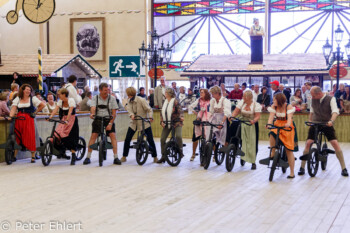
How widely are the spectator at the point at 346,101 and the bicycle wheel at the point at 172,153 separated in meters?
7.15

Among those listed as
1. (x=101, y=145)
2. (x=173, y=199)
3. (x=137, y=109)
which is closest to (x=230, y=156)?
(x=137, y=109)

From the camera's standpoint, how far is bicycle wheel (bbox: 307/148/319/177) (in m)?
9.71

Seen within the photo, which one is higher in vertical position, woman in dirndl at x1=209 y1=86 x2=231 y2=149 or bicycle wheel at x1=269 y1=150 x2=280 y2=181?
woman in dirndl at x1=209 y1=86 x2=231 y2=149

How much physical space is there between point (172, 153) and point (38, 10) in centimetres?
354

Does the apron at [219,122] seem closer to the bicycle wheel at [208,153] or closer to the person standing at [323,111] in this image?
the bicycle wheel at [208,153]

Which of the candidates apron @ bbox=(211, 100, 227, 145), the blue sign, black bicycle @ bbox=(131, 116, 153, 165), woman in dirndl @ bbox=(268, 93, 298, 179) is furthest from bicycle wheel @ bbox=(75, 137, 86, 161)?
woman in dirndl @ bbox=(268, 93, 298, 179)

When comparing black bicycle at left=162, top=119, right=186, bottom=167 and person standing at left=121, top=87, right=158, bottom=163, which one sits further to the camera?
person standing at left=121, top=87, right=158, bottom=163

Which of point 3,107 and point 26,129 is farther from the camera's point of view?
point 3,107

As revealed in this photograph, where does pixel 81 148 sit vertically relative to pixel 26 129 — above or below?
below

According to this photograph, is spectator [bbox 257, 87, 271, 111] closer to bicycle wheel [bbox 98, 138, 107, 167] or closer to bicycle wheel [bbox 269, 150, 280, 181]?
bicycle wheel [bbox 98, 138, 107, 167]

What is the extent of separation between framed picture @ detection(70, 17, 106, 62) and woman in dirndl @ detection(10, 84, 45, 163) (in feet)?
81.6

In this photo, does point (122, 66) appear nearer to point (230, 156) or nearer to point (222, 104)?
point (222, 104)

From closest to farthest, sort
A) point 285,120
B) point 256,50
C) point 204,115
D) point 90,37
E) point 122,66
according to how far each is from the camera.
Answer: point 285,120 → point 204,115 → point 122,66 → point 256,50 → point 90,37

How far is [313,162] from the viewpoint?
32.7 ft
